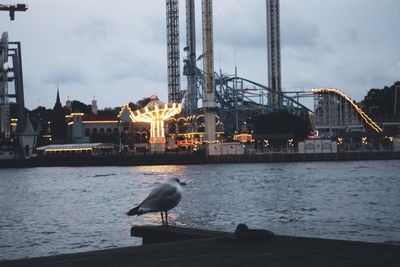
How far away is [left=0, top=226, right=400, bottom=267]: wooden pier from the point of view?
7.58 metres

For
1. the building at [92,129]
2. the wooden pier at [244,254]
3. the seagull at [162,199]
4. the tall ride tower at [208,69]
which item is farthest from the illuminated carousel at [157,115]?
the wooden pier at [244,254]

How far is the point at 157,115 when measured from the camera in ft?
365

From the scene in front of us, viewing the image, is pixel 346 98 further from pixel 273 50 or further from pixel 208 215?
pixel 208 215

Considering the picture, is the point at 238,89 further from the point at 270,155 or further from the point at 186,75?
the point at 270,155

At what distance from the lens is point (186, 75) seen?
482 ft

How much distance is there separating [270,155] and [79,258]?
9613 cm

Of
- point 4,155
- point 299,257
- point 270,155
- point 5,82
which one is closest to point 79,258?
point 299,257

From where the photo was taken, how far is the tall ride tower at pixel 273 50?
15388 cm

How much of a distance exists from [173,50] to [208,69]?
32.2 metres

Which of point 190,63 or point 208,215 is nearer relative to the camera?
point 208,215

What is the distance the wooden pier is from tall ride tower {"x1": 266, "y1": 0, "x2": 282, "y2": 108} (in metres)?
142

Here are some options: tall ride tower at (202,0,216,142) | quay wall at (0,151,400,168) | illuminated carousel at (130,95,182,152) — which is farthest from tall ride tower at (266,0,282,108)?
quay wall at (0,151,400,168)

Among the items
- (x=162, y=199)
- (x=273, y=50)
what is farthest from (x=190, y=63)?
(x=162, y=199)

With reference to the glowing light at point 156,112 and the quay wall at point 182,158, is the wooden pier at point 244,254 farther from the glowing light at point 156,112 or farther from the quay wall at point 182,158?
the glowing light at point 156,112
